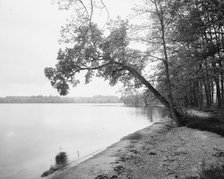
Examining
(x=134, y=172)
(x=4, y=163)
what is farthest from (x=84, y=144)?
(x=134, y=172)

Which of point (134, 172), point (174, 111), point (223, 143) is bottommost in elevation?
point (134, 172)

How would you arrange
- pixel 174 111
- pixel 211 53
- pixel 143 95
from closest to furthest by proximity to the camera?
1. pixel 211 53
2. pixel 174 111
3. pixel 143 95

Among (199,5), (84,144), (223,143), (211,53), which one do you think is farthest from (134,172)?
(84,144)

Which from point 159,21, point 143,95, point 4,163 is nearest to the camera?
point 4,163

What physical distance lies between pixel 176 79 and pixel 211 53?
211 inches

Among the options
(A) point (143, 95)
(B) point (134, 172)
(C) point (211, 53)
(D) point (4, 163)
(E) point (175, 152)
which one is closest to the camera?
(B) point (134, 172)

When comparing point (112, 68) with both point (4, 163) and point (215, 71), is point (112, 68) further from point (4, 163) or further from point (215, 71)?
point (4, 163)

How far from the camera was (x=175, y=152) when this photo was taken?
8.10m

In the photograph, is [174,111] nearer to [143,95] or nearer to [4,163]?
[143,95]

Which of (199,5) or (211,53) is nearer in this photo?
(199,5)

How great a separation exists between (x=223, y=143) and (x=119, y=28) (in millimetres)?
9903

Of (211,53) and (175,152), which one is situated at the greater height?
(211,53)

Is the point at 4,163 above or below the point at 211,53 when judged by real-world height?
below

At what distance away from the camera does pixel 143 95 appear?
1755cm
